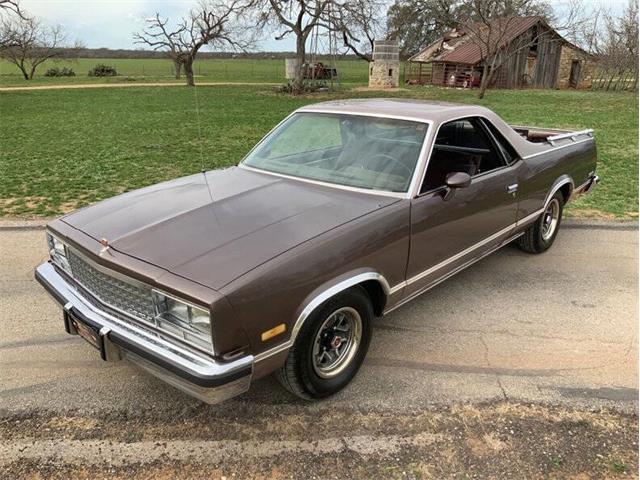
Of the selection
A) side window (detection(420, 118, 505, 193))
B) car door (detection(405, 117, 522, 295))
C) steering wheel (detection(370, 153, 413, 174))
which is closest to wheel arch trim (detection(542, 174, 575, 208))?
car door (detection(405, 117, 522, 295))

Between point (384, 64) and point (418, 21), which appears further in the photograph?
point (418, 21)

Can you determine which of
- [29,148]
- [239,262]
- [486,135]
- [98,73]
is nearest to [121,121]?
[29,148]

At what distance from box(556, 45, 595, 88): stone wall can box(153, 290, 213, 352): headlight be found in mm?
40719

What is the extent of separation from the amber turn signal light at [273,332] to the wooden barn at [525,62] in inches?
1391

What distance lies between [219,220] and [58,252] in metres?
1.15

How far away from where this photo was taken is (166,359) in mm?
2418

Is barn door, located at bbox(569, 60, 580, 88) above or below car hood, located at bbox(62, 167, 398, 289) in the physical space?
above

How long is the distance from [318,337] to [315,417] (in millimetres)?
464

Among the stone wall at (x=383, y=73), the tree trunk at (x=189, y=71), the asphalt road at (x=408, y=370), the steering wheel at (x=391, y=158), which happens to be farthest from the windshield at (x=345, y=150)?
the stone wall at (x=383, y=73)

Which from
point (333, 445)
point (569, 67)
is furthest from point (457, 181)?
point (569, 67)

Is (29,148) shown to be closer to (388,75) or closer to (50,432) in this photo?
(50,432)

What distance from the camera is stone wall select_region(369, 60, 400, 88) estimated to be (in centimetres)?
3509

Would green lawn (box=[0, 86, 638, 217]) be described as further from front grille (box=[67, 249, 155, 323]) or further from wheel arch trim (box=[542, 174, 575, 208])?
front grille (box=[67, 249, 155, 323])

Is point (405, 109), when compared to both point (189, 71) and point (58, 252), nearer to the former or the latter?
point (58, 252)
